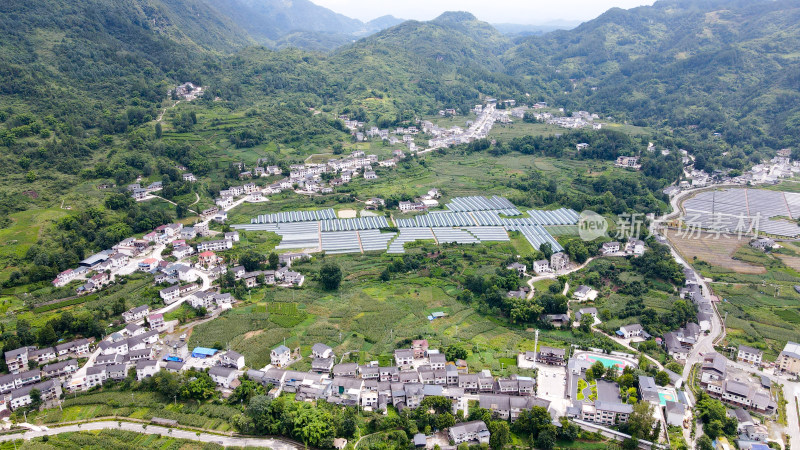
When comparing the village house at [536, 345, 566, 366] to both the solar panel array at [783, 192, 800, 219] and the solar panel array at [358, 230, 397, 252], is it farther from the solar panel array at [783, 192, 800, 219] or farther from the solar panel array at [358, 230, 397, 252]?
the solar panel array at [783, 192, 800, 219]

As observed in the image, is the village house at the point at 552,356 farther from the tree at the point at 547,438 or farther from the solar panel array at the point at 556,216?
the solar panel array at the point at 556,216

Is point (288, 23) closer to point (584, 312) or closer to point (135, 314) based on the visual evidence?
point (135, 314)

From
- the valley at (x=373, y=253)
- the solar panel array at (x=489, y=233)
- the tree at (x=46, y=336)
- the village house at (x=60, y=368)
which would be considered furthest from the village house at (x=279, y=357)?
the solar panel array at (x=489, y=233)

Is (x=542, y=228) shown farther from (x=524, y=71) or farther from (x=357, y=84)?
(x=524, y=71)

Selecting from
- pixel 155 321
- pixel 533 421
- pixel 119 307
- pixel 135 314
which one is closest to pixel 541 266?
pixel 533 421

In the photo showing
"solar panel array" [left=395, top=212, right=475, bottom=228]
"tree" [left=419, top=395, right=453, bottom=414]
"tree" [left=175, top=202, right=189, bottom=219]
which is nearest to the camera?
"tree" [left=419, top=395, right=453, bottom=414]

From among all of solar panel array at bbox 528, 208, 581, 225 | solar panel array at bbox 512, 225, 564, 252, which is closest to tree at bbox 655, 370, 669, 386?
solar panel array at bbox 512, 225, 564, 252
